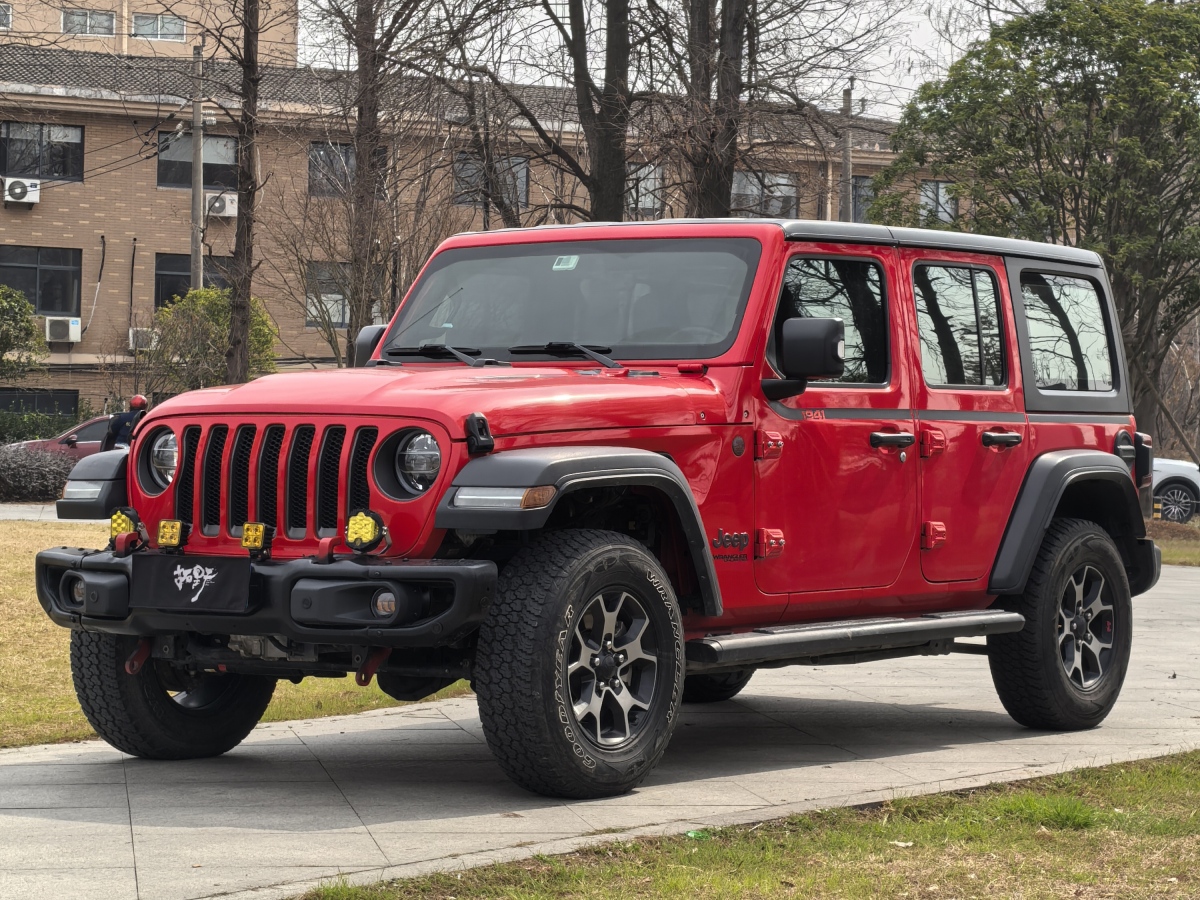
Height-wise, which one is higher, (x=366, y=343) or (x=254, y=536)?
(x=366, y=343)

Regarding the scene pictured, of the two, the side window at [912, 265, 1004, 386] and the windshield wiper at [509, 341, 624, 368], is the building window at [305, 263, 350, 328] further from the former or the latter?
the windshield wiper at [509, 341, 624, 368]

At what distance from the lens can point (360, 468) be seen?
6363 mm

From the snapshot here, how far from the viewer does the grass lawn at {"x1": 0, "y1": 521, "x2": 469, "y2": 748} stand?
890 centimetres

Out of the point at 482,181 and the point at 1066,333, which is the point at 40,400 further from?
the point at 1066,333

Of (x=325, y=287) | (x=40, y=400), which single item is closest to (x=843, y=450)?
(x=325, y=287)

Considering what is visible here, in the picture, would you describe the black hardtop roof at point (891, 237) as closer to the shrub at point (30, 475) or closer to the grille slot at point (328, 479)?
the grille slot at point (328, 479)

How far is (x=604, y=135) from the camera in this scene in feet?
60.5

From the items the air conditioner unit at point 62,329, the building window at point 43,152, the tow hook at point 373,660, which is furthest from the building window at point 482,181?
the building window at point 43,152

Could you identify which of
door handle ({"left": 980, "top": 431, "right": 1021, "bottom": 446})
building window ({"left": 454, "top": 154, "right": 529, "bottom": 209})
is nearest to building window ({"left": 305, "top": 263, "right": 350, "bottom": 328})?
building window ({"left": 454, "top": 154, "right": 529, "bottom": 209})

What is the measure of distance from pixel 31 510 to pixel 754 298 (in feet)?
69.8

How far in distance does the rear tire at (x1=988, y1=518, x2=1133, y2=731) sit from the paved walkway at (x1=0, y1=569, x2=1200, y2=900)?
0.56 feet

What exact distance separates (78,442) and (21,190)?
14512 mm

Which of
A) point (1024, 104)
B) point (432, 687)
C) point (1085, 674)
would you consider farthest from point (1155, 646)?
point (1024, 104)

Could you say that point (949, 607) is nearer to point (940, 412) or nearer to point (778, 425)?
point (940, 412)
